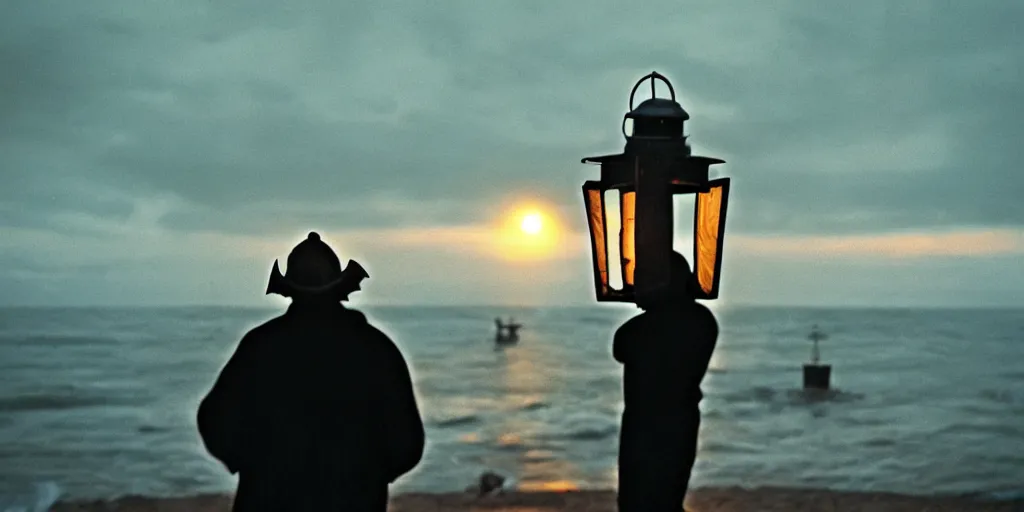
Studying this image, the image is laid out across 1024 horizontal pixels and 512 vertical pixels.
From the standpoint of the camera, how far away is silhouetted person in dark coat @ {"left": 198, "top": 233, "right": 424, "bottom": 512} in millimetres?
4547

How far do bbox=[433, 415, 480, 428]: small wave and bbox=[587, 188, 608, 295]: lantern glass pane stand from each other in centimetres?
3084

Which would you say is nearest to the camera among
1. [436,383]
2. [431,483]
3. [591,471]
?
[431,483]

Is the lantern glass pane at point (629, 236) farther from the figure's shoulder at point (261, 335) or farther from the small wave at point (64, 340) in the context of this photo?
the small wave at point (64, 340)

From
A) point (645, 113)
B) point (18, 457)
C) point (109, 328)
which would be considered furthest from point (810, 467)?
point (109, 328)

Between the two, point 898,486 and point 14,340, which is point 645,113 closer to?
point 898,486

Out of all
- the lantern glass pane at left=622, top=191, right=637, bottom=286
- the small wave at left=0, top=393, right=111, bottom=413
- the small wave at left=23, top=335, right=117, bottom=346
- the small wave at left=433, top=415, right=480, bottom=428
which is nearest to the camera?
the lantern glass pane at left=622, top=191, right=637, bottom=286

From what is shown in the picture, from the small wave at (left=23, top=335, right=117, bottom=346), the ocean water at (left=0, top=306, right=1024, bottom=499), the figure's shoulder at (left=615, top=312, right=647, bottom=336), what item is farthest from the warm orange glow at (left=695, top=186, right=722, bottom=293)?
the small wave at (left=23, top=335, right=117, bottom=346)

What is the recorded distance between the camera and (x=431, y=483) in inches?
891

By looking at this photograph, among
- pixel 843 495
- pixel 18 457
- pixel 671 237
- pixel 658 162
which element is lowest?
pixel 18 457

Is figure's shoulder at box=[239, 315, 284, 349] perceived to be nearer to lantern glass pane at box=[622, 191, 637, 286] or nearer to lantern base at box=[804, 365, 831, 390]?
lantern glass pane at box=[622, 191, 637, 286]

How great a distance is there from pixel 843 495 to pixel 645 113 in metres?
10.1

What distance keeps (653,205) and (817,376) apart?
4208cm

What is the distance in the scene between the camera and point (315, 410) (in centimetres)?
459

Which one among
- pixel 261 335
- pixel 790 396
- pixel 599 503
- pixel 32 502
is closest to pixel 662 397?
pixel 261 335
